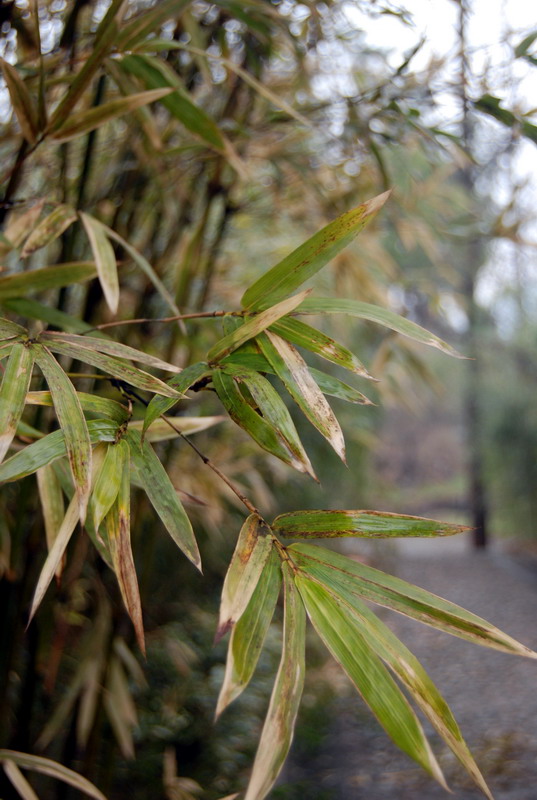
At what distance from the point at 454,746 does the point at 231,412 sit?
0.21m

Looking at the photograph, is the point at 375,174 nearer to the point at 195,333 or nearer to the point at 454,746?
the point at 195,333

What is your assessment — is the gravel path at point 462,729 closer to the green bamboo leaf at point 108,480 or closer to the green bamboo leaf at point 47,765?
the green bamboo leaf at point 47,765

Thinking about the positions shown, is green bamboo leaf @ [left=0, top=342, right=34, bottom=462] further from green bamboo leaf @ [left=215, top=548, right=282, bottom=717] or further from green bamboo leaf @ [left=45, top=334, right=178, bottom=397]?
green bamboo leaf @ [left=215, top=548, right=282, bottom=717]

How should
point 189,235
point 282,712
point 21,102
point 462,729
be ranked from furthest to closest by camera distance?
1. point 462,729
2. point 189,235
3. point 21,102
4. point 282,712

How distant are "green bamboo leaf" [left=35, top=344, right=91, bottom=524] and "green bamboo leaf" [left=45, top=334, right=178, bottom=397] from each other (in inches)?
0.6

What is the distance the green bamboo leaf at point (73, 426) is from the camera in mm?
349

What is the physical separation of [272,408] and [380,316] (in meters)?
0.09

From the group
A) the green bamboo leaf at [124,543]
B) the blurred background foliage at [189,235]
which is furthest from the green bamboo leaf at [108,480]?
the blurred background foliage at [189,235]

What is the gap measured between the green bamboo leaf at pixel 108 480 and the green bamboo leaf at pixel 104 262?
0.16 meters

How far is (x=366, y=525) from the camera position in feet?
1.24

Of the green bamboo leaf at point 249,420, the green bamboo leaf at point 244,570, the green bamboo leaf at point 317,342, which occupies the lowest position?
the green bamboo leaf at point 244,570

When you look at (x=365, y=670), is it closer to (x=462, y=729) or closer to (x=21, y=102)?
(x=21, y=102)

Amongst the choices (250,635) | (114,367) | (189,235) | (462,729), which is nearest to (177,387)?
(114,367)

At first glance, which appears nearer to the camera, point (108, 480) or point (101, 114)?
point (108, 480)
